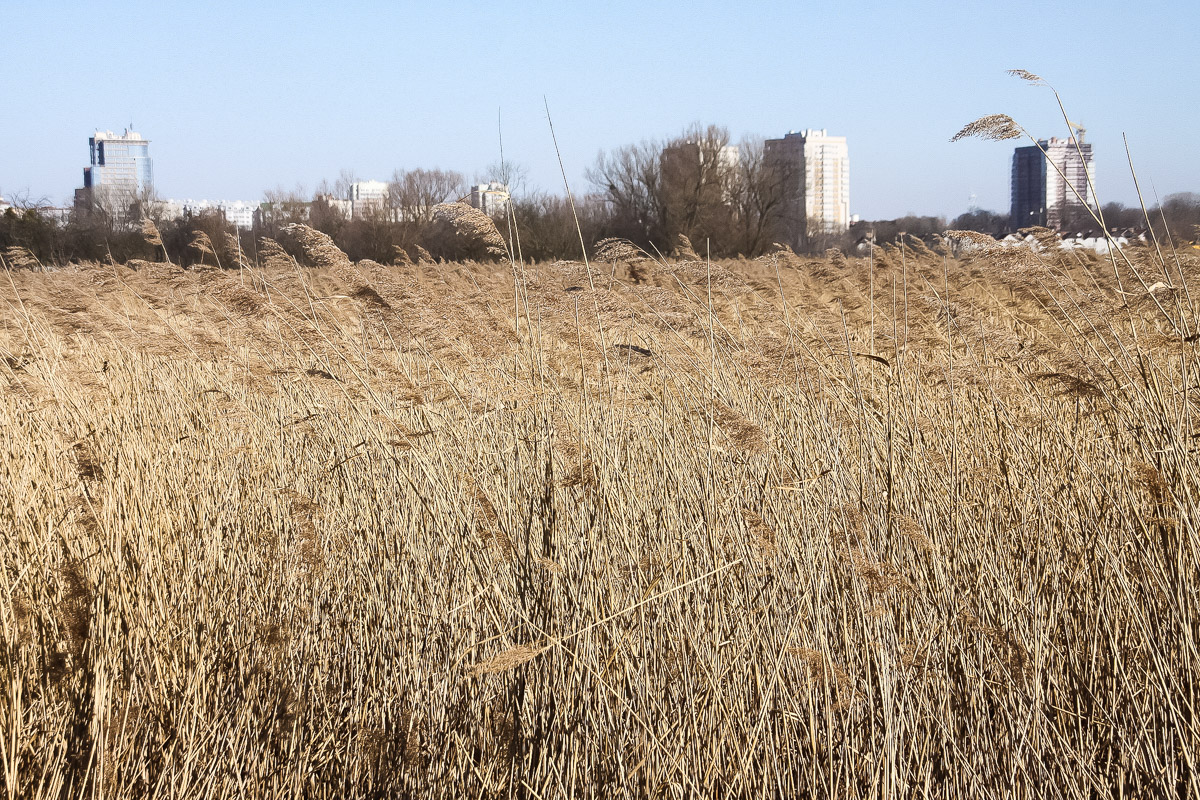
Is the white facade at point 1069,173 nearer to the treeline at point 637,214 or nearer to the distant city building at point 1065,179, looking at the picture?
the distant city building at point 1065,179

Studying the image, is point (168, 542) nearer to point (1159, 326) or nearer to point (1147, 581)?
point (1147, 581)

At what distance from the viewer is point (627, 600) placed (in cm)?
219

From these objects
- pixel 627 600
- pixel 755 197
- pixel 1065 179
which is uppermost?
pixel 755 197

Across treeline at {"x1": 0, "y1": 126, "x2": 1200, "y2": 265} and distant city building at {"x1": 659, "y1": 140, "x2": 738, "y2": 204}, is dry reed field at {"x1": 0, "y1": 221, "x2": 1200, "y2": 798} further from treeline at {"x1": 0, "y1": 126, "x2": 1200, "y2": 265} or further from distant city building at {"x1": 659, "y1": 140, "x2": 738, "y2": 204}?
distant city building at {"x1": 659, "y1": 140, "x2": 738, "y2": 204}

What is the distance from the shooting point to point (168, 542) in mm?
2617

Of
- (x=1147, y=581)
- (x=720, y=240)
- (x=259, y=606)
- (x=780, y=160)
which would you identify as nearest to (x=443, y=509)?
(x=259, y=606)

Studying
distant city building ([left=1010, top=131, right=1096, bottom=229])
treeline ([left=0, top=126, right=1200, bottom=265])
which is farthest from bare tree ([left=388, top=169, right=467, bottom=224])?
distant city building ([left=1010, top=131, right=1096, bottom=229])

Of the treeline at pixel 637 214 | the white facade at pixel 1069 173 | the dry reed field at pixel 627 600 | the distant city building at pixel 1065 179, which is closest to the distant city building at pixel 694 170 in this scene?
the treeline at pixel 637 214

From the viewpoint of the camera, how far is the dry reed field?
1739 mm

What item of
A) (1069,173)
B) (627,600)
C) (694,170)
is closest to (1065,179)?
(1069,173)

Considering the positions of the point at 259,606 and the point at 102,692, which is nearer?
the point at 102,692

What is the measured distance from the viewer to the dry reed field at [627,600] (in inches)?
68.5

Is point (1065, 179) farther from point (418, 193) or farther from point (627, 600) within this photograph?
point (418, 193)

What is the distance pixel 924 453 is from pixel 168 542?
7.94 feet
